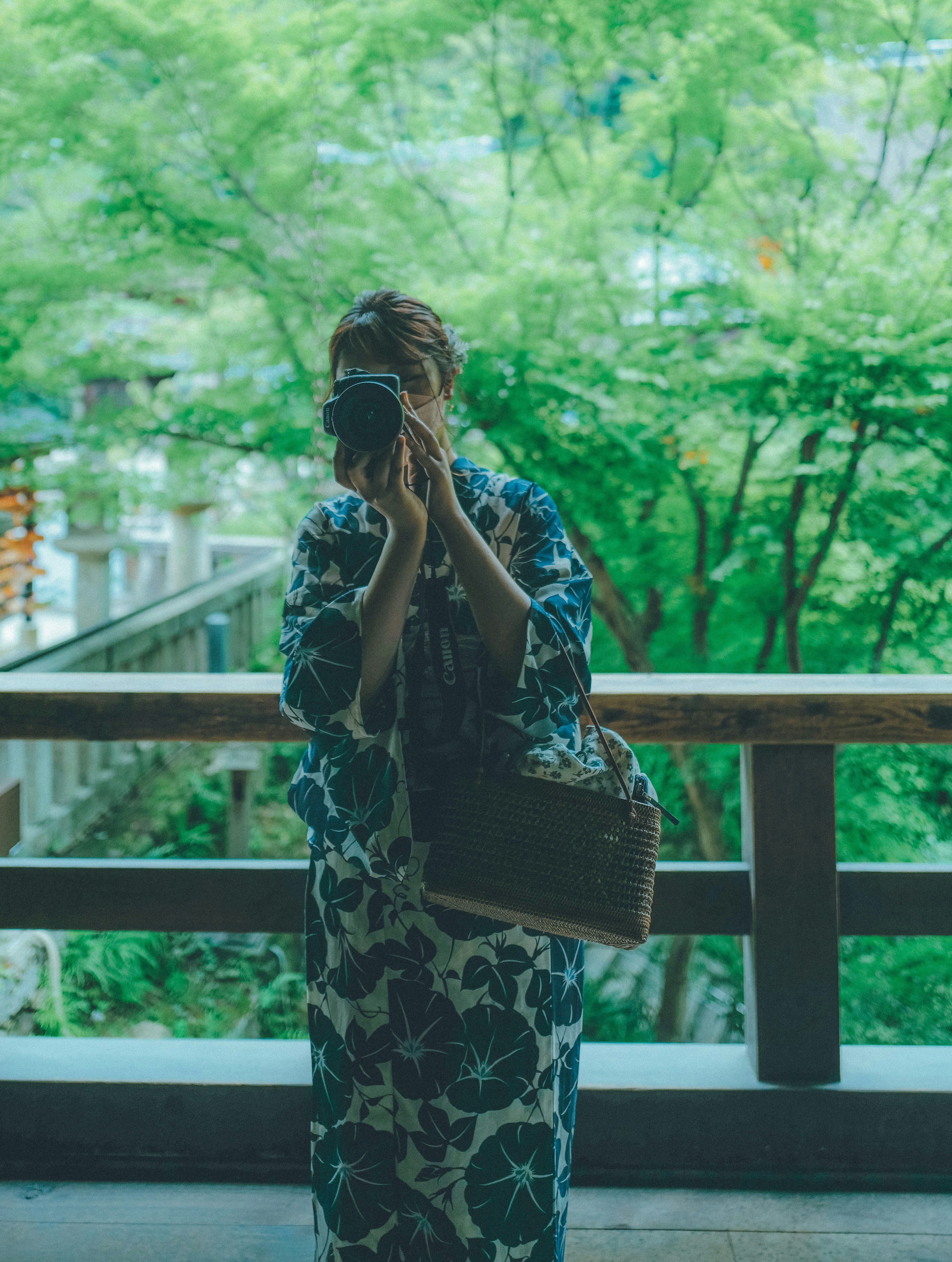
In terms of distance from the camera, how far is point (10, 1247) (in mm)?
1326

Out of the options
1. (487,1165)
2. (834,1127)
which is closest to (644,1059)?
(834,1127)

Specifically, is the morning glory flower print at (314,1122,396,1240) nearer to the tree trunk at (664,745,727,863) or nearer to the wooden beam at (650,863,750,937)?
the wooden beam at (650,863,750,937)

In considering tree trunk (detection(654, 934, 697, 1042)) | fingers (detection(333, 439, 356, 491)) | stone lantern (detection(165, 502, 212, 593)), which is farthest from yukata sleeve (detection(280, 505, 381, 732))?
stone lantern (detection(165, 502, 212, 593))

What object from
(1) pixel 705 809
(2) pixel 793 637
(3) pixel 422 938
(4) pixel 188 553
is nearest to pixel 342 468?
(3) pixel 422 938

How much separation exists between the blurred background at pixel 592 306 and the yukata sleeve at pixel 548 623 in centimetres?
210

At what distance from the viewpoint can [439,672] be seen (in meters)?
1.03

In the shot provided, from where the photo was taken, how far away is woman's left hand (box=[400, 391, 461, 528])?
37.1 inches

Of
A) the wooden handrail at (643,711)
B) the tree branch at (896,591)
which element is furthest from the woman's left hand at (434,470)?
the tree branch at (896,591)

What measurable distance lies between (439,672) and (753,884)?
2.42ft

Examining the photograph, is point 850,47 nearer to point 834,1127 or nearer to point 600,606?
point 600,606

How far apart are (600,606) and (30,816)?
7.73 feet

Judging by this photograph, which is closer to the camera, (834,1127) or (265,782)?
(834,1127)

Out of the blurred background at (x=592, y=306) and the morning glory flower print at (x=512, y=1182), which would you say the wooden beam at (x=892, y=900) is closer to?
the morning glory flower print at (x=512, y=1182)

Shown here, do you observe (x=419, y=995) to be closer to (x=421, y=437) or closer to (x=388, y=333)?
(x=421, y=437)
